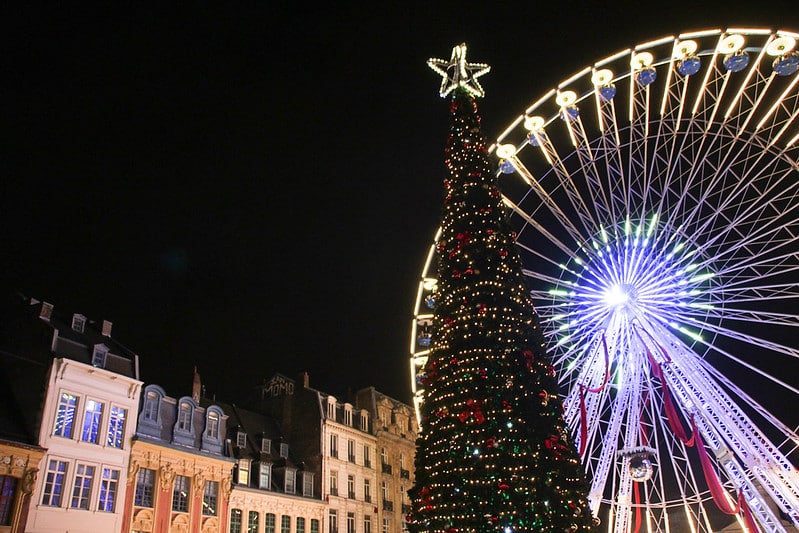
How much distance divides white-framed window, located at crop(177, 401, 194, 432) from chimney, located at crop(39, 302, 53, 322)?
773 cm

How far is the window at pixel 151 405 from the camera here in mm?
30438

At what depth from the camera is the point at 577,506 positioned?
1395cm

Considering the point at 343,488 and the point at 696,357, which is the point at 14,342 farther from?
the point at 696,357

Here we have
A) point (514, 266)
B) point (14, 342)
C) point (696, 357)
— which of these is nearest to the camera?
point (514, 266)

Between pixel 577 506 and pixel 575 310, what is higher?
pixel 575 310

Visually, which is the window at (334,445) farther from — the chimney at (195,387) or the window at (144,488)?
the window at (144,488)

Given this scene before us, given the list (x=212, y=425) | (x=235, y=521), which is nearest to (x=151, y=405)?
(x=212, y=425)

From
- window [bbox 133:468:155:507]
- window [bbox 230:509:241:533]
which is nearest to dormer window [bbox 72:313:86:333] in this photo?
window [bbox 133:468:155:507]

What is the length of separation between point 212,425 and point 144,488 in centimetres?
547

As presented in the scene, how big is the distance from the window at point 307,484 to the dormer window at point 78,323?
16472 mm

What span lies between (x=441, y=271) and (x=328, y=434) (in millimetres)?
27651

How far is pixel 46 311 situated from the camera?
93.0 ft

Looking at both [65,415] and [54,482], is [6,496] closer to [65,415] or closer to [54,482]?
[54,482]

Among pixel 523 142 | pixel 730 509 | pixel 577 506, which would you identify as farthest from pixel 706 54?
pixel 577 506
